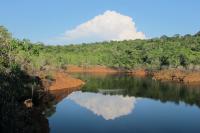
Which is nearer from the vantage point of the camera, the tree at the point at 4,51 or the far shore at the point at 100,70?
the tree at the point at 4,51

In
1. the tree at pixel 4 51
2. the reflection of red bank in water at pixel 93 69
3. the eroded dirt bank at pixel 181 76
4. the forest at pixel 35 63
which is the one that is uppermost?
the tree at pixel 4 51

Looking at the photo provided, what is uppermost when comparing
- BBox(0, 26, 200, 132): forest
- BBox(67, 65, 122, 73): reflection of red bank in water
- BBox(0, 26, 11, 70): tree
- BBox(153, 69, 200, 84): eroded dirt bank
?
BBox(0, 26, 11, 70): tree

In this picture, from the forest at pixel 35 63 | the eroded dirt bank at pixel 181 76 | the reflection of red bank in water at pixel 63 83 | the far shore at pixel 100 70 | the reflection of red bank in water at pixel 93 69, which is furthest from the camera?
the reflection of red bank in water at pixel 93 69

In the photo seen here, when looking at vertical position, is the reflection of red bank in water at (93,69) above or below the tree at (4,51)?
below

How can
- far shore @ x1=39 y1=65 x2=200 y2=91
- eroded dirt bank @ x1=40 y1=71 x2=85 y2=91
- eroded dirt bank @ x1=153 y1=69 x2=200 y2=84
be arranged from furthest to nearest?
eroded dirt bank @ x1=153 y1=69 x2=200 y2=84 → far shore @ x1=39 y1=65 x2=200 y2=91 → eroded dirt bank @ x1=40 y1=71 x2=85 y2=91

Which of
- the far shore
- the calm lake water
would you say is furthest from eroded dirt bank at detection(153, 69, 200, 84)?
the calm lake water

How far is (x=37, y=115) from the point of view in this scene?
5066cm

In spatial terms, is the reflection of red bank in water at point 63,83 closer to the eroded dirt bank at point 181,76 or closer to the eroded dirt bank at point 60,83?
the eroded dirt bank at point 60,83

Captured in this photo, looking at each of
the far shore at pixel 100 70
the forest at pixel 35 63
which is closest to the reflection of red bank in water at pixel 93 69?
the far shore at pixel 100 70

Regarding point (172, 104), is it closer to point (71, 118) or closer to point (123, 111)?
point (123, 111)

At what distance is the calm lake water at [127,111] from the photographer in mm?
47062

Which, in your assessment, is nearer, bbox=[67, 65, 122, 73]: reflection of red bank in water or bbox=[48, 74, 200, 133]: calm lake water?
bbox=[48, 74, 200, 133]: calm lake water

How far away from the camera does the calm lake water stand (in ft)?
154

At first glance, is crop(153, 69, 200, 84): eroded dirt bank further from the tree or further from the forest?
the tree
